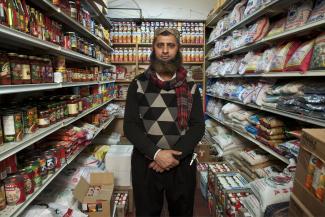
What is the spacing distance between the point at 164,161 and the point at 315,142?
879 millimetres

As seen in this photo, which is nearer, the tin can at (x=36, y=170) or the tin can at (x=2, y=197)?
the tin can at (x=2, y=197)

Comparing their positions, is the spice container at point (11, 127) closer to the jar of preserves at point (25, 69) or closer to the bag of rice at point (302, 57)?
the jar of preserves at point (25, 69)

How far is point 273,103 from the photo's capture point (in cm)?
225

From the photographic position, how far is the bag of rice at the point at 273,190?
1.58 metres

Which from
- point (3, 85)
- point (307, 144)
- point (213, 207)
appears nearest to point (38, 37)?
point (3, 85)

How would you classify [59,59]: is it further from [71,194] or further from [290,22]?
[290,22]

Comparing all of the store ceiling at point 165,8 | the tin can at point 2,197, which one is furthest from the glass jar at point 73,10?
the store ceiling at point 165,8

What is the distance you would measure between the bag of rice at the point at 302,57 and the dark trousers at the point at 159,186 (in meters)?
1.09

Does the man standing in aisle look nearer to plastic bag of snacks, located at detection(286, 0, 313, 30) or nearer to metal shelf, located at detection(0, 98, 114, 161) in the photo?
metal shelf, located at detection(0, 98, 114, 161)

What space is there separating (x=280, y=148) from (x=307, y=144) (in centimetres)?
98

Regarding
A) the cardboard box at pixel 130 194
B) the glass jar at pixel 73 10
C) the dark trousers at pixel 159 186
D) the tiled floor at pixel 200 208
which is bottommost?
the tiled floor at pixel 200 208

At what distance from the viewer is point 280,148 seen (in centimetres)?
204

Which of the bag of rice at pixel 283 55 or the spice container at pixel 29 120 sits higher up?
the bag of rice at pixel 283 55

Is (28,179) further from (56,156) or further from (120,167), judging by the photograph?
(120,167)
